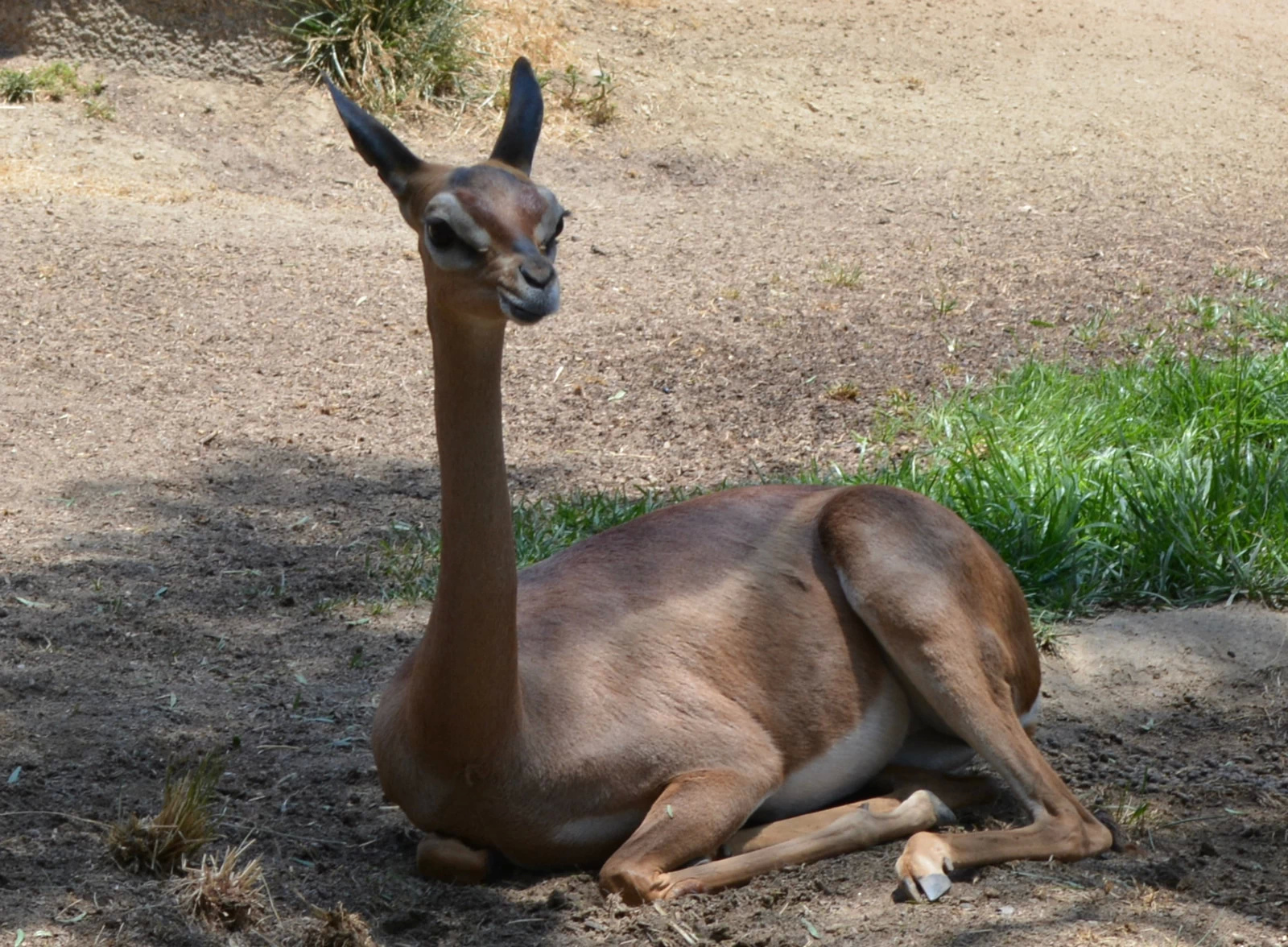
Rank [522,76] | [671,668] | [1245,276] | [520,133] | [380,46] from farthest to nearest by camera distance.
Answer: [380,46]
[1245,276]
[671,668]
[522,76]
[520,133]

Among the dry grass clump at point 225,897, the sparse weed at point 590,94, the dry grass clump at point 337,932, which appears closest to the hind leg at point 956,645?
the dry grass clump at point 337,932

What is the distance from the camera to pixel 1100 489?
5.32m

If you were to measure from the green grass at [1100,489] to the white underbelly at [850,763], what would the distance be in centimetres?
126

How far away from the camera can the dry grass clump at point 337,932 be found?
2.87 metres

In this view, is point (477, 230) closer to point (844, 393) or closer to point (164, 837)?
point (164, 837)

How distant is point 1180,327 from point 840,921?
5.02 meters

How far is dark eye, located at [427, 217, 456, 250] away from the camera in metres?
2.79

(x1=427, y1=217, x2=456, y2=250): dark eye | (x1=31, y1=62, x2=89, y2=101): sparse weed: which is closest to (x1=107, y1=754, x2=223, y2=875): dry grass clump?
(x1=427, y1=217, x2=456, y2=250): dark eye

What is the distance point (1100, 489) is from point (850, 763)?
2.05 metres

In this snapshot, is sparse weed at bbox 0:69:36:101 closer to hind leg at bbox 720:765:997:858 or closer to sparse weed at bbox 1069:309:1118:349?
sparse weed at bbox 1069:309:1118:349

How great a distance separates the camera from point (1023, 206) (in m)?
9.73

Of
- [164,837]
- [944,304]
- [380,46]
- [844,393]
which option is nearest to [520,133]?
[164,837]

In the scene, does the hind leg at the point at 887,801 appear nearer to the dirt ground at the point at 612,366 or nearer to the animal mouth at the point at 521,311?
the dirt ground at the point at 612,366

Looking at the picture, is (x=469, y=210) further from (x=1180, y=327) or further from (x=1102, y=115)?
(x=1102, y=115)
